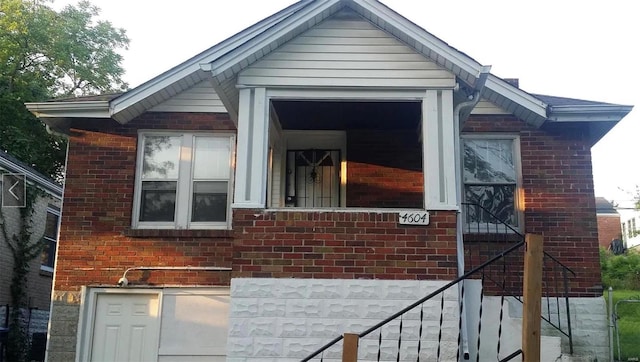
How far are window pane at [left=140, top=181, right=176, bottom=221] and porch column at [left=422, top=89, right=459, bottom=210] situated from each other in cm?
396

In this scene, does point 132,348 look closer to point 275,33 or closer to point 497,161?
point 275,33

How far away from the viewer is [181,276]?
9000 millimetres

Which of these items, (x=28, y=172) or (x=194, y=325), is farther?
(x=28, y=172)

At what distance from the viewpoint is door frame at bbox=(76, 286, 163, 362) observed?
350 inches

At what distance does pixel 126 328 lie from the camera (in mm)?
9000

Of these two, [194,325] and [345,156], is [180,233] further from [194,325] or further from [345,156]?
[345,156]

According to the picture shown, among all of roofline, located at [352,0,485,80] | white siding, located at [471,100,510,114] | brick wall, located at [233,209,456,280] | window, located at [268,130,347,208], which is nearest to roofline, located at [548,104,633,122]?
white siding, located at [471,100,510,114]

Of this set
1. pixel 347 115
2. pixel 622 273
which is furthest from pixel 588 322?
pixel 622 273

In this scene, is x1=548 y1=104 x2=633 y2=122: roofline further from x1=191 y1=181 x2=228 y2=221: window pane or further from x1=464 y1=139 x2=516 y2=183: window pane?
x1=191 y1=181 x2=228 y2=221: window pane

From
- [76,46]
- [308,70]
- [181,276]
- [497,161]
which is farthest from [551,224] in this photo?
[76,46]

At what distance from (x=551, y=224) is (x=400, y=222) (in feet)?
9.76

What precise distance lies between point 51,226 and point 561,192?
11925 millimetres

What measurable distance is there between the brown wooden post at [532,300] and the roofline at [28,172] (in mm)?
11118

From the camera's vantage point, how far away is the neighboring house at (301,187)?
709 cm
